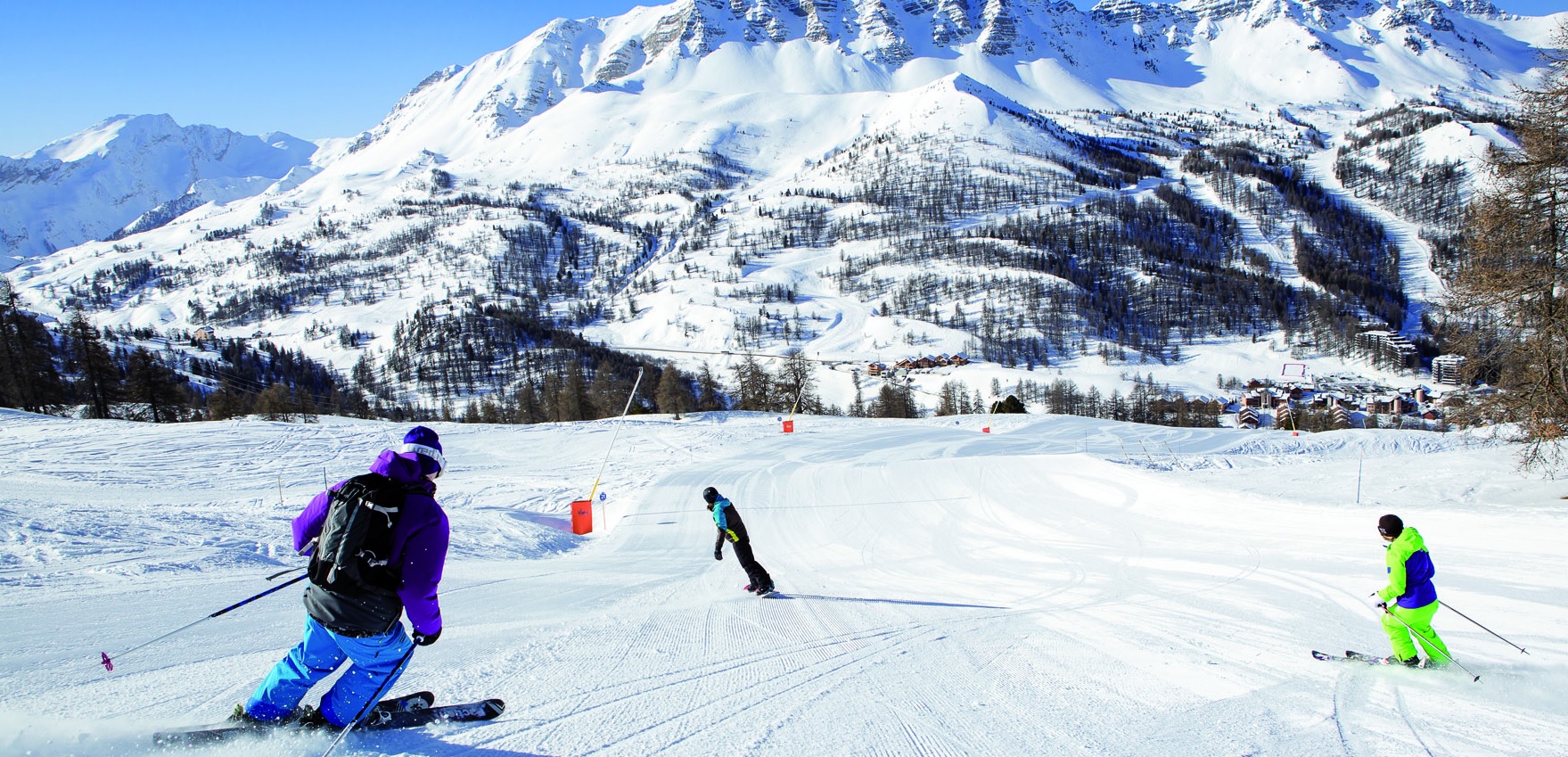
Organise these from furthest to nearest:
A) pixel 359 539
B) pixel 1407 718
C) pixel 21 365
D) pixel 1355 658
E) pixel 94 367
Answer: pixel 94 367
pixel 21 365
pixel 1355 658
pixel 1407 718
pixel 359 539

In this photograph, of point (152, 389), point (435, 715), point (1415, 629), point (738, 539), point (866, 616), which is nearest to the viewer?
point (435, 715)

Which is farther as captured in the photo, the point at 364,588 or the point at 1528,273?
the point at 1528,273

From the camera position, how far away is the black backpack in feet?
11.4

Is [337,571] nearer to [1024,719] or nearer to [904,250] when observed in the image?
[1024,719]

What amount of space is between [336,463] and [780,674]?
69.0ft

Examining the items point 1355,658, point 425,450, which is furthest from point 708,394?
point 425,450

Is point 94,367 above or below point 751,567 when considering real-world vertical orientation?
above

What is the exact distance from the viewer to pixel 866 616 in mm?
7645

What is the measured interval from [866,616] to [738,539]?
76.9 inches

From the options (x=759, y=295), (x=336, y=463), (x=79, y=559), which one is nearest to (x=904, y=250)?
(x=759, y=295)

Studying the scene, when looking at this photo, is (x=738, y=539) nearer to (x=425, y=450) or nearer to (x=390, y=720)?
(x=390, y=720)

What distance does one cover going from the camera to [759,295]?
165 m

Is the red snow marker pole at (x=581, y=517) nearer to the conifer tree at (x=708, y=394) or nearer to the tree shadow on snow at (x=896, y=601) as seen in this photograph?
the tree shadow on snow at (x=896, y=601)

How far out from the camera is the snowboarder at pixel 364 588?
3.51 meters
